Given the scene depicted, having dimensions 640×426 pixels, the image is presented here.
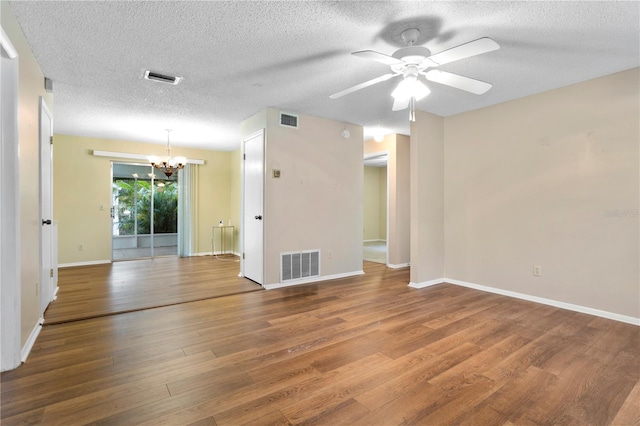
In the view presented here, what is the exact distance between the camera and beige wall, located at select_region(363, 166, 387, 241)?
1007 centimetres

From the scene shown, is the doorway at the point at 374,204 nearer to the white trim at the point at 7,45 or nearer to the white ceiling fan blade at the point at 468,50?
the white ceiling fan blade at the point at 468,50

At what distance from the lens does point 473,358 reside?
2.39 m

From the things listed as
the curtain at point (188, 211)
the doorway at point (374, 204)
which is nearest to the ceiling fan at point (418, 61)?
the curtain at point (188, 211)

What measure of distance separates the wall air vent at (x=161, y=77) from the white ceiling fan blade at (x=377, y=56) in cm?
214

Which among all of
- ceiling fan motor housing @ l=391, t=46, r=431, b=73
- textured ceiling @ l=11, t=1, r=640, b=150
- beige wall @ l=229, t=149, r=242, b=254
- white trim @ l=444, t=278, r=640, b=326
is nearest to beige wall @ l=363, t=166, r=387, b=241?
beige wall @ l=229, t=149, r=242, b=254

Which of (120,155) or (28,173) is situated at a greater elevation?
(120,155)

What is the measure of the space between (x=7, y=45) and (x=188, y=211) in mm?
5550

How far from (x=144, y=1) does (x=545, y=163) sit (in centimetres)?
425

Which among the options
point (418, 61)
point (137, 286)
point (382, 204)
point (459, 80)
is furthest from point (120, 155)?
point (382, 204)

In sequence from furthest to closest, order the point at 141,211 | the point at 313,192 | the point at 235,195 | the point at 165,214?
the point at 235,195 < the point at 165,214 < the point at 141,211 < the point at 313,192

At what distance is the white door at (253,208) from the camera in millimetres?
4527

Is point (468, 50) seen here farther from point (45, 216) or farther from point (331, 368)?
point (45, 216)

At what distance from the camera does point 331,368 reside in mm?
2230

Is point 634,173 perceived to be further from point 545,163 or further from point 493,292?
point 493,292
